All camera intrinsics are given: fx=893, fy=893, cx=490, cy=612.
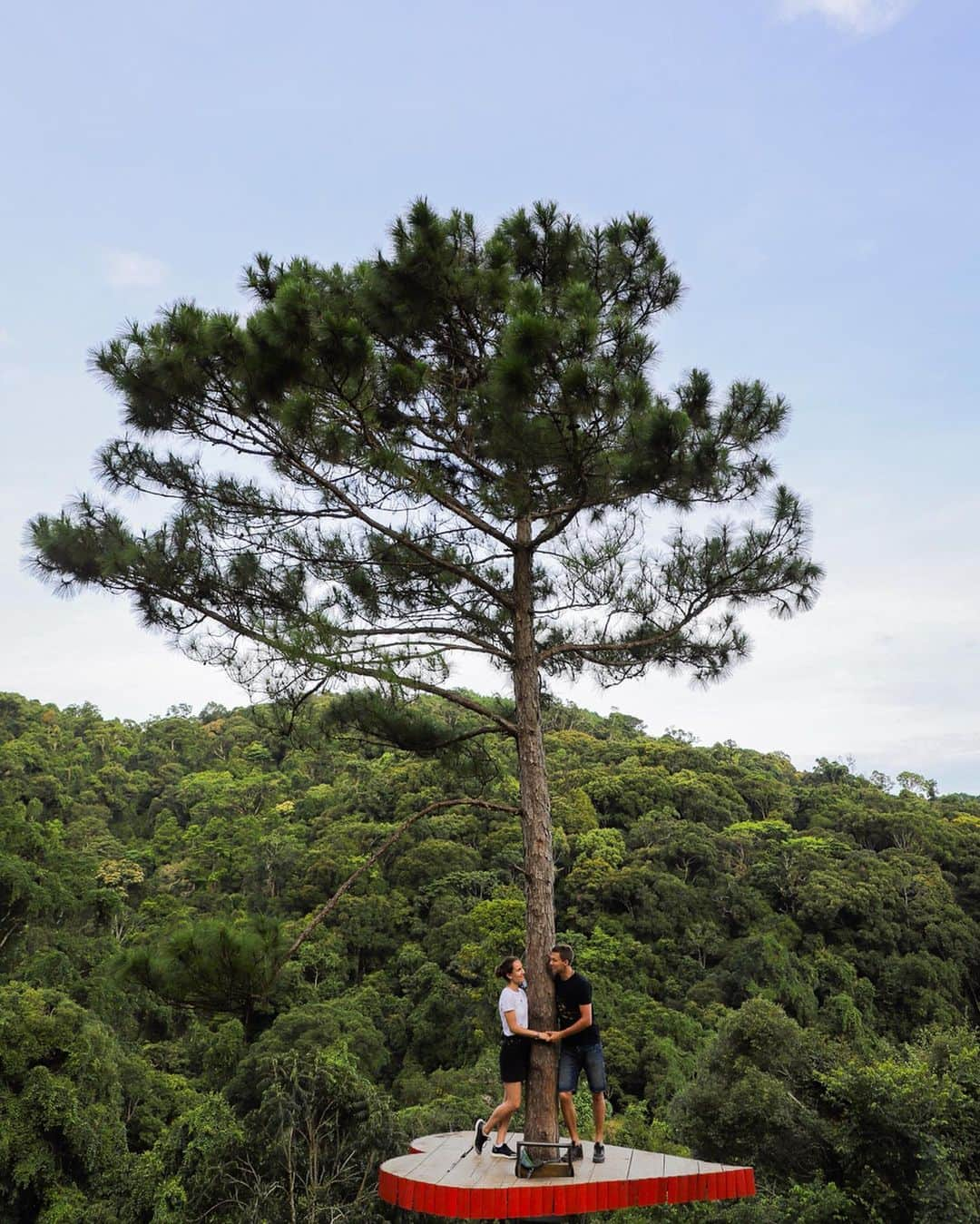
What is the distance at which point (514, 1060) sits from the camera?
4500mm

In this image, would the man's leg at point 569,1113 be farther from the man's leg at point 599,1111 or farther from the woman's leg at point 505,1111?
the woman's leg at point 505,1111

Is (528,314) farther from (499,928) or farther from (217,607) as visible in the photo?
(499,928)

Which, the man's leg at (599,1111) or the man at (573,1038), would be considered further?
the man at (573,1038)

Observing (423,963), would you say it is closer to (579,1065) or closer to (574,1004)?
(579,1065)

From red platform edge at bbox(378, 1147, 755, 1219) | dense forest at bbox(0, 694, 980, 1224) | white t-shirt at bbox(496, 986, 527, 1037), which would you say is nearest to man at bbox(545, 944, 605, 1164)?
white t-shirt at bbox(496, 986, 527, 1037)

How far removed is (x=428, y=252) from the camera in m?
5.27

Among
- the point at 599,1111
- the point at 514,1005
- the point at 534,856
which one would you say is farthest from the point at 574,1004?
the point at 534,856

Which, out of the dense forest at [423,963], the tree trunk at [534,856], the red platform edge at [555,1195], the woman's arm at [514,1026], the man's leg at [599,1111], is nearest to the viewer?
the red platform edge at [555,1195]

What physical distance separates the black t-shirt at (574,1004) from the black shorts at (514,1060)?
217 mm

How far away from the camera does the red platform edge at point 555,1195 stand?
12.6 feet

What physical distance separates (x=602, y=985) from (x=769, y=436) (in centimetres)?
2114

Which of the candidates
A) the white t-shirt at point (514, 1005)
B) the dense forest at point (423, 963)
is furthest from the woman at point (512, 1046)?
the dense forest at point (423, 963)

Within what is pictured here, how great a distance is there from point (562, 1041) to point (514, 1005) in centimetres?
38

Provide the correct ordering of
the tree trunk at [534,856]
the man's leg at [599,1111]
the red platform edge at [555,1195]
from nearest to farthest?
the red platform edge at [555,1195] < the man's leg at [599,1111] < the tree trunk at [534,856]
